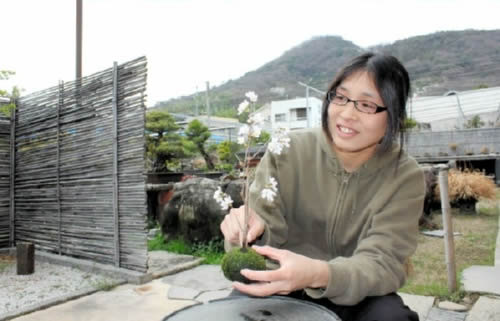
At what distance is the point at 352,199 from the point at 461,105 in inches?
Answer: 1040

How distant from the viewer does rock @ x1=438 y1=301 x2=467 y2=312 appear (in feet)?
9.52

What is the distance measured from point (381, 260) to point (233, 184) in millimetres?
3820

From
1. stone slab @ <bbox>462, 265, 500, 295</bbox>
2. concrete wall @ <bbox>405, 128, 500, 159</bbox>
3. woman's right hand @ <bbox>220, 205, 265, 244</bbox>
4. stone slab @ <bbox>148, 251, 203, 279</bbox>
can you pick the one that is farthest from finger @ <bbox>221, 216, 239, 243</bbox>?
concrete wall @ <bbox>405, 128, 500, 159</bbox>

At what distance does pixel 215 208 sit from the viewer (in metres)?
4.98

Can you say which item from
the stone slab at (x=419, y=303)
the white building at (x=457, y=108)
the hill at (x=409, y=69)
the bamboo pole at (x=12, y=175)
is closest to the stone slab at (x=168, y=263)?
Answer: the bamboo pole at (x=12, y=175)

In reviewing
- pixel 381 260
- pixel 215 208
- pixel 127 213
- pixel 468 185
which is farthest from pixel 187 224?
pixel 468 185

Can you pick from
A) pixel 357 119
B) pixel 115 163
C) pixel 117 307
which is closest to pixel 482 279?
pixel 357 119

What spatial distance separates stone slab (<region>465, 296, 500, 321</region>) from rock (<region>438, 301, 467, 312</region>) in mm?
62

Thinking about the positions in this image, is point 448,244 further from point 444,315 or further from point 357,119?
point 357,119

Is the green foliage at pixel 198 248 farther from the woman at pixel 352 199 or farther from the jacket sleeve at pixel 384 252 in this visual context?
the jacket sleeve at pixel 384 252

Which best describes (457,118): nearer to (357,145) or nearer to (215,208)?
(215,208)

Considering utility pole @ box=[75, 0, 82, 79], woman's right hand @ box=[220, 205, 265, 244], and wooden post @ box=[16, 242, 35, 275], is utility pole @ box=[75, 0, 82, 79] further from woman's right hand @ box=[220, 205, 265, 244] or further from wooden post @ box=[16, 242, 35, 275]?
woman's right hand @ box=[220, 205, 265, 244]

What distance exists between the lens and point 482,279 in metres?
3.49

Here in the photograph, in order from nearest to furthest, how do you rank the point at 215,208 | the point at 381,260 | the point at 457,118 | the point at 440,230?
1. the point at 381,260
2. the point at 215,208
3. the point at 440,230
4. the point at 457,118
